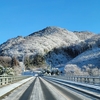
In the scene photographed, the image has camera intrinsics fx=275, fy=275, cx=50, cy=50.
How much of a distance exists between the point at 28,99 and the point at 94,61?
135m

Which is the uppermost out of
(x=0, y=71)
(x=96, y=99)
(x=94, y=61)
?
(x=94, y=61)

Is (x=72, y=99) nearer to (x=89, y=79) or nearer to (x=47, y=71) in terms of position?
(x=89, y=79)

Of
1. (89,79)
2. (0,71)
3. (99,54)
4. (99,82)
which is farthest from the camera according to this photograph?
(99,54)

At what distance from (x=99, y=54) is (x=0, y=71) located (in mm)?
117371

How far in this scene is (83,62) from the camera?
509ft

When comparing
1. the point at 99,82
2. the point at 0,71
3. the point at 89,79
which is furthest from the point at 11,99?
the point at 0,71

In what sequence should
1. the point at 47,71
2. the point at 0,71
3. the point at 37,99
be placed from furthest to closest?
1. the point at 47,71
2. the point at 0,71
3. the point at 37,99

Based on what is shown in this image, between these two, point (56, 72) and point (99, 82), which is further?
point (56, 72)

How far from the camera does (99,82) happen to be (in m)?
32.0

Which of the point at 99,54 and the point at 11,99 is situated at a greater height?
the point at 99,54

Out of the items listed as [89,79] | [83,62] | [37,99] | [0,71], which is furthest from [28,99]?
[83,62]

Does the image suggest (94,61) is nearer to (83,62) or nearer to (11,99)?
(83,62)

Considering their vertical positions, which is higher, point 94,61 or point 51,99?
point 94,61

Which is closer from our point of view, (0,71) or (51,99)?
(51,99)
